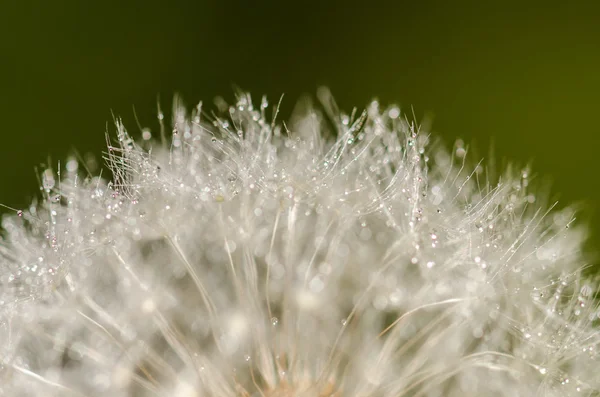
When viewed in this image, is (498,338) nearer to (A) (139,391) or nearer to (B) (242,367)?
(B) (242,367)

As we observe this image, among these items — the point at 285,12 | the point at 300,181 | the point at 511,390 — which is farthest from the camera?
the point at 285,12

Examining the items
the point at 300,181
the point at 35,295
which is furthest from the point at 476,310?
the point at 35,295

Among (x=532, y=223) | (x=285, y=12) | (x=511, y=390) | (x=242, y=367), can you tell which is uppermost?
(x=285, y=12)

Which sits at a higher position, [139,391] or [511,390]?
[139,391]

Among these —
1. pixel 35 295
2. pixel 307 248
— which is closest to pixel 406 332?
pixel 307 248

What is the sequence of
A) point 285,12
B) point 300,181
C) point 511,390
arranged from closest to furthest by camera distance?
point 511,390, point 300,181, point 285,12

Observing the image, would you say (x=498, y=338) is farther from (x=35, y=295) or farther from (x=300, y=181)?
(x=35, y=295)

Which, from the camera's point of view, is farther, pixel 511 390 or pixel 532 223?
pixel 532 223
